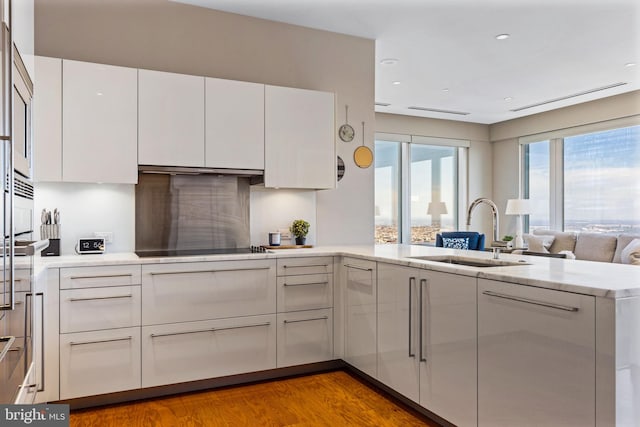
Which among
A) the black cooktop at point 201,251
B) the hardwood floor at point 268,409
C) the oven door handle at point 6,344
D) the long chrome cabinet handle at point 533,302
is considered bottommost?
the hardwood floor at point 268,409

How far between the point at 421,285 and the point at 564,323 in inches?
34.3

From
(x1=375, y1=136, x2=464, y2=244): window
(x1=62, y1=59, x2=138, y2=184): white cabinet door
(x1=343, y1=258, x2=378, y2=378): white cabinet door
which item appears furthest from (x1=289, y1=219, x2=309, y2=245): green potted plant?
(x1=375, y1=136, x2=464, y2=244): window

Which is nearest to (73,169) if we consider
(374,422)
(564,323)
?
(374,422)

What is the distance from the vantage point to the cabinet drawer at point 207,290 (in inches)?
114

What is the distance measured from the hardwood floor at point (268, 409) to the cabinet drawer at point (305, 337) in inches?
7.5

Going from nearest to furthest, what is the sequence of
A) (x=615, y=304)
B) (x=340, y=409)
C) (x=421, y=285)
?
(x=615, y=304)
(x=421, y=285)
(x=340, y=409)

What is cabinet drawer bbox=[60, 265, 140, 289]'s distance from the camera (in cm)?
269

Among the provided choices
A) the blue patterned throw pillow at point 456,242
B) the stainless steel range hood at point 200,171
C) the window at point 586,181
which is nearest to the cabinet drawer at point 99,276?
the stainless steel range hood at point 200,171

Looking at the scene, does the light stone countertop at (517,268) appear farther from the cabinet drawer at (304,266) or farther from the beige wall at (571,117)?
the beige wall at (571,117)

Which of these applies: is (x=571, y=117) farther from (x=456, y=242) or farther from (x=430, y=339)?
(x=430, y=339)

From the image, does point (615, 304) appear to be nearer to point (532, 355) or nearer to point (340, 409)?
point (532, 355)

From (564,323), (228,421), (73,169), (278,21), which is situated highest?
(278,21)

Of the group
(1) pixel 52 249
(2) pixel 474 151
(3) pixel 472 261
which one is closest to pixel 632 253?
(2) pixel 474 151

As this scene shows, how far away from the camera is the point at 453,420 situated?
2.33 m
